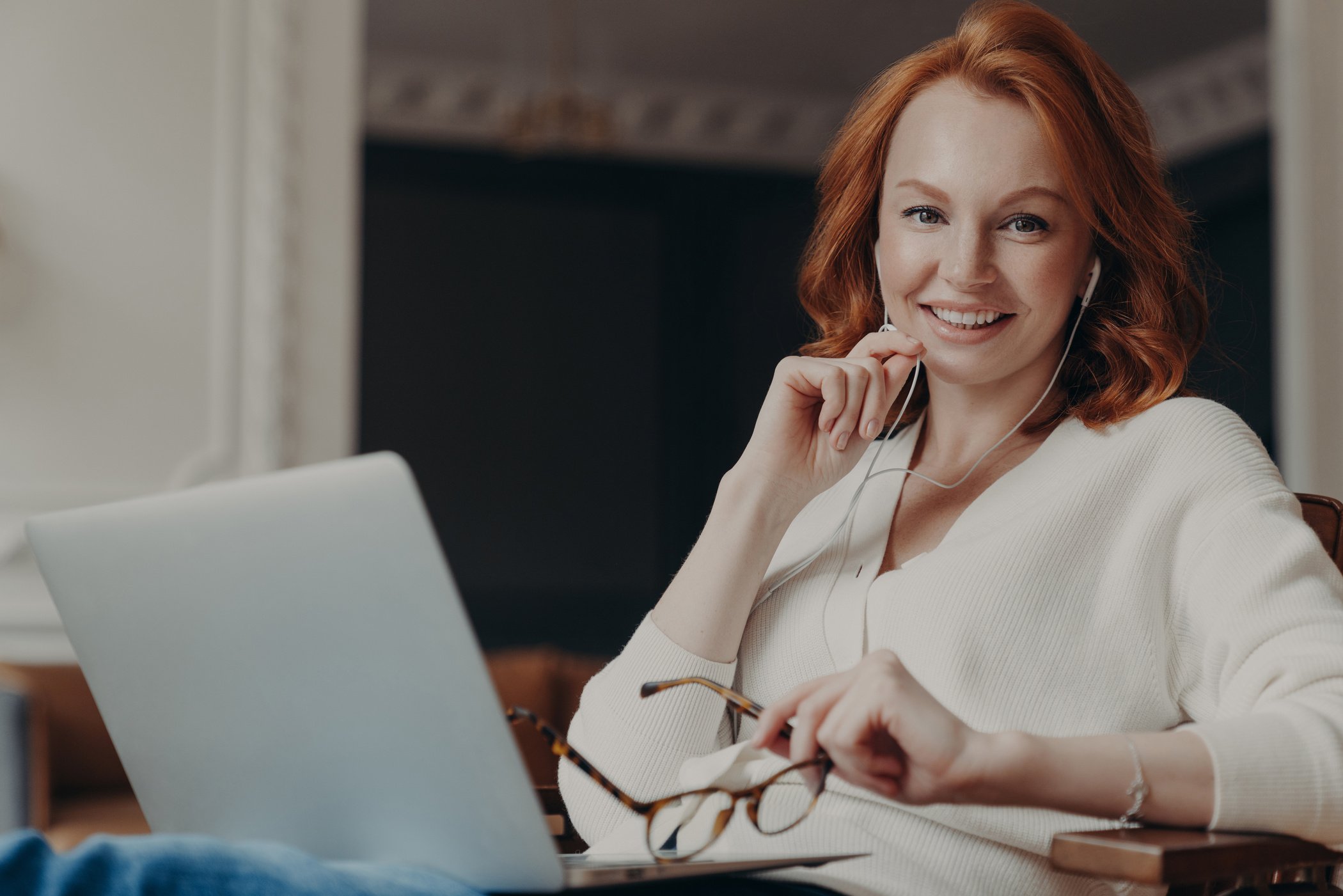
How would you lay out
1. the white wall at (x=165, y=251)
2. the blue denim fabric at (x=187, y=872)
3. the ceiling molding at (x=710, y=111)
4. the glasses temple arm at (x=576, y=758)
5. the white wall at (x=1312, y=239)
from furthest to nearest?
the ceiling molding at (x=710, y=111) → the white wall at (x=1312, y=239) → the white wall at (x=165, y=251) → the glasses temple arm at (x=576, y=758) → the blue denim fabric at (x=187, y=872)

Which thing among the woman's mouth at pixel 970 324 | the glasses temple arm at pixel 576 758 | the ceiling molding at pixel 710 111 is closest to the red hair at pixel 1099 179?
the woman's mouth at pixel 970 324

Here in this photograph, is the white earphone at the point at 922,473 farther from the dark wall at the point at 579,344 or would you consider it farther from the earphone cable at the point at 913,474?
the dark wall at the point at 579,344

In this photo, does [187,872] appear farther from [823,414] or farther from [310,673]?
[823,414]

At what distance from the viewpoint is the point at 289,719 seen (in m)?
0.85

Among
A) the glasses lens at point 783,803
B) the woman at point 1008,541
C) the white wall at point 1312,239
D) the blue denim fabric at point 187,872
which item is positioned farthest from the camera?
the white wall at point 1312,239

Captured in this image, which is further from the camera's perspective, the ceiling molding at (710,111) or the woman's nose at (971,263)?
the ceiling molding at (710,111)

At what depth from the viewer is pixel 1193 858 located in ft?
2.71

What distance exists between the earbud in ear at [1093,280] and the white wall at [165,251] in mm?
2378

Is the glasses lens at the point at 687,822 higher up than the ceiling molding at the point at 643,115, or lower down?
lower down

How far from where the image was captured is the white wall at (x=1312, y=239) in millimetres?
3428

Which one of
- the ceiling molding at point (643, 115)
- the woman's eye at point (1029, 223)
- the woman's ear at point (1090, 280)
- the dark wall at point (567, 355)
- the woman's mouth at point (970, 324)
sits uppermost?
the ceiling molding at point (643, 115)

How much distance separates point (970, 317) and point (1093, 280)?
0.46 feet

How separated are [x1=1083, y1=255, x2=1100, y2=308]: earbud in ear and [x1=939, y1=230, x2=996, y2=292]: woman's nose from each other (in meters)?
0.13

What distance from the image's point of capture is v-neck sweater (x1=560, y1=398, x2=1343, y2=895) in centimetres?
101
